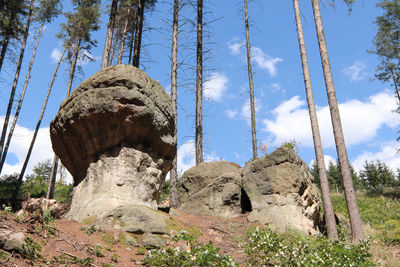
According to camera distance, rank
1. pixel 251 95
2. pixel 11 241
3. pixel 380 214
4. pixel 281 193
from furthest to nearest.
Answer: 1. pixel 251 95
2. pixel 380 214
3. pixel 281 193
4. pixel 11 241

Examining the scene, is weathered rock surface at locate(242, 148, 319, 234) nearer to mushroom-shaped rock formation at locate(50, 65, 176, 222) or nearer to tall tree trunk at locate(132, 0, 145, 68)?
mushroom-shaped rock formation at locate(50, 65, 176, 222)

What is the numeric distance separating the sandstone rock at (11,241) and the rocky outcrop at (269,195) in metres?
6.31

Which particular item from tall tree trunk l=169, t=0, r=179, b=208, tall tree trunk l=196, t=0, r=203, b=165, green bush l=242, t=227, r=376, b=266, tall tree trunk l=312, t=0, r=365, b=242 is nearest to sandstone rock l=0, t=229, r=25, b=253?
green bush l=242, t=227, r=376, b=266

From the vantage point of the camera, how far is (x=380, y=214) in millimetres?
15742

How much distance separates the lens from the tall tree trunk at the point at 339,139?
768 centimetres

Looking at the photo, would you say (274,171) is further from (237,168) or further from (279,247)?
(279,247)

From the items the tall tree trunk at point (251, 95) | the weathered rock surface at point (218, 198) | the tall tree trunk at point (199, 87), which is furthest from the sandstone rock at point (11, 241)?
the tall tree trunk at point (251, 95)

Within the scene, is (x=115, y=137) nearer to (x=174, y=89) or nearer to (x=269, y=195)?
(x=269, y=195)

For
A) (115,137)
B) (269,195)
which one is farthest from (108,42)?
(269,195)

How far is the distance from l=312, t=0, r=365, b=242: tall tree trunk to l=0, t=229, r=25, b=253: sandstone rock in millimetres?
7217

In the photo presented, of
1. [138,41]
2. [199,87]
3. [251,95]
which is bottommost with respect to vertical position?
[199,87]

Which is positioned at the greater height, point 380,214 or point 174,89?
point 174,89

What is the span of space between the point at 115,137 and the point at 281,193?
518 cm

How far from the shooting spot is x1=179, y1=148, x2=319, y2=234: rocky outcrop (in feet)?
28.2
